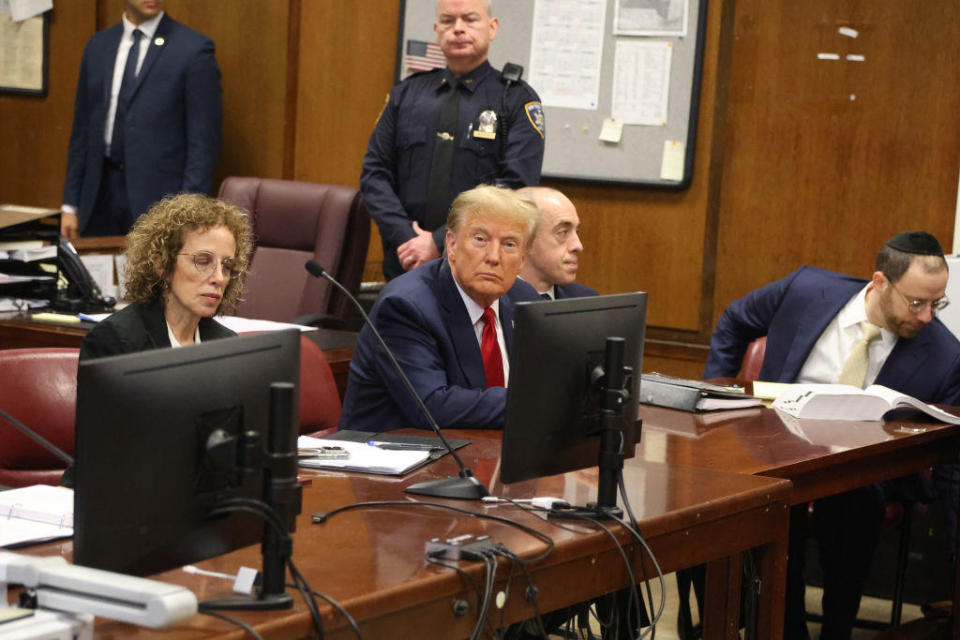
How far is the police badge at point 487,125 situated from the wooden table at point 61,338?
81 centimetres

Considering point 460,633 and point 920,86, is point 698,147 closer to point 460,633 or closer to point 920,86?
point 920,86

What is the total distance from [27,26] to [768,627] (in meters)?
5.24

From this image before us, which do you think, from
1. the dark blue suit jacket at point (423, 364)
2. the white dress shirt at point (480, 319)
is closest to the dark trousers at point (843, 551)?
the white dress shirt at point (480, 319)

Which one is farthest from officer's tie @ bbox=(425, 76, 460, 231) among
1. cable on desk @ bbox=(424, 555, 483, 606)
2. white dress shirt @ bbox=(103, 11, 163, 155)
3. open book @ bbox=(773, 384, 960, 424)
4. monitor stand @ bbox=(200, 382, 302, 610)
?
monitor stand @ bbox=(200, 382, 302, 610)

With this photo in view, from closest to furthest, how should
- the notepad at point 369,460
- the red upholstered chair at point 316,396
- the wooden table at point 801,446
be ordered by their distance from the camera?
the notepad at point 369,460 < the wooden table at point 801,446 < the red upholstered chair at point 316,396

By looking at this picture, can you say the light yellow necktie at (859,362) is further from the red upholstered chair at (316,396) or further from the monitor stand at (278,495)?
the monitor stand at (278,495)

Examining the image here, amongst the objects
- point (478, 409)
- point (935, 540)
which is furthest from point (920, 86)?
point (478, 409)

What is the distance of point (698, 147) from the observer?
5070 millimetres

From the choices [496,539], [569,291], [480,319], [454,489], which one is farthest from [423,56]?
[496,539]

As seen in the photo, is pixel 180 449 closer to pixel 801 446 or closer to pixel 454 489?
pixel 454 489

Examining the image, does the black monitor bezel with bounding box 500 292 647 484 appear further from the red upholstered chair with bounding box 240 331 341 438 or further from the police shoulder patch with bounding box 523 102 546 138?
the police shoulder patch with bounding box 523 102 546 138

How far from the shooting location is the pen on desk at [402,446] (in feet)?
8.36

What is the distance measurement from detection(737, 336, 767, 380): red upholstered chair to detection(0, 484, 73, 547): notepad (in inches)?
90.9

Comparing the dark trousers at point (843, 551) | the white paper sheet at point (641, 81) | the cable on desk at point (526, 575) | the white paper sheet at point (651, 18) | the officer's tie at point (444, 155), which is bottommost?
the dark trousers at point (843, 551)
